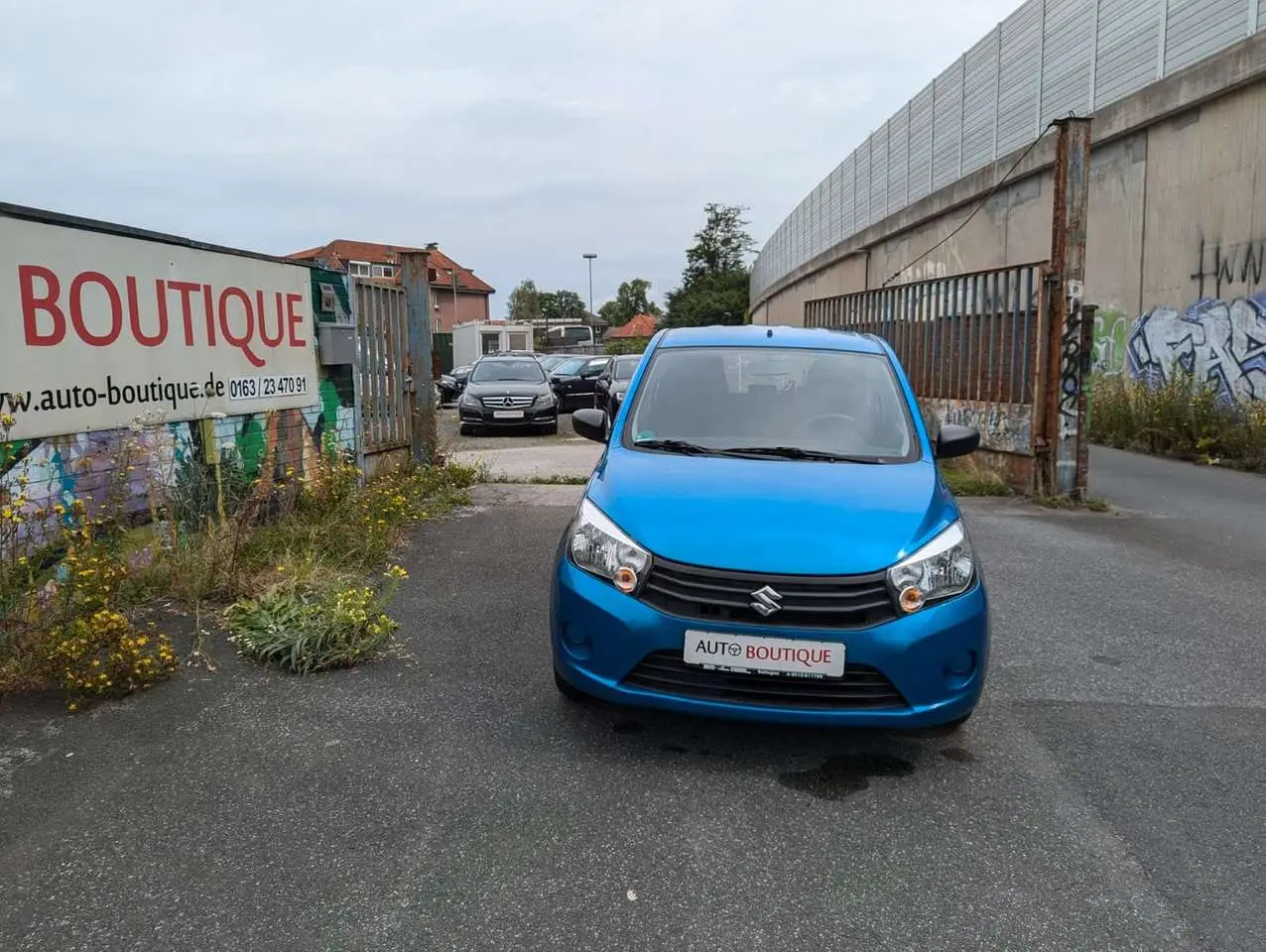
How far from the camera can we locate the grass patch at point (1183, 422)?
11.6m

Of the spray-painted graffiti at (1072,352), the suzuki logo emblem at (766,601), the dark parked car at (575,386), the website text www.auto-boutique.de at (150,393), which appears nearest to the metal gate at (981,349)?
the spray-painted graffiti at (1072,352)

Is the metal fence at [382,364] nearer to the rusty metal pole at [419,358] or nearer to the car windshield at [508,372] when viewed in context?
the rusty metal pole at [419,358]

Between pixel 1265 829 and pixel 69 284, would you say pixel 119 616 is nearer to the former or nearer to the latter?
pixel 69 284

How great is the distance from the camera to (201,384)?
6.37 metres

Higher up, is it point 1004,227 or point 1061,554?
point 1004,227

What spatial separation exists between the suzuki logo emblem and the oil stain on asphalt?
679 millimetres

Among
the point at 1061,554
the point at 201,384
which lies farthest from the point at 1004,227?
the point at 201,384

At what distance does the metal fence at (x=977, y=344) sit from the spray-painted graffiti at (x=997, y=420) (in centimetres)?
1

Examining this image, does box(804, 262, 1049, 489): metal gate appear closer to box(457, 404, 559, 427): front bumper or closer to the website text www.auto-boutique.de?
the website text www.auto-boutique.de

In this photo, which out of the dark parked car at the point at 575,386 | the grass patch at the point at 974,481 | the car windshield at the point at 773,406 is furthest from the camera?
the dark parked car at the point at 575,386

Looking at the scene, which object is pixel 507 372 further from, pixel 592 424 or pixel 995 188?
pixel 592 424

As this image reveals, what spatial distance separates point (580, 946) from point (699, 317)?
72134mm

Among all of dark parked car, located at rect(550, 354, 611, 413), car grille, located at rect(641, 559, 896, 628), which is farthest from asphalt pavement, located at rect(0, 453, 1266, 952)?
dark parked car, located at rect(550, 354, 611, 413)

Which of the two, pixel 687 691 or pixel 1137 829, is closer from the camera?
pixel 1137 829
